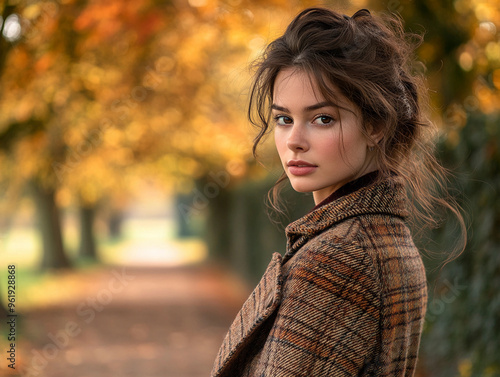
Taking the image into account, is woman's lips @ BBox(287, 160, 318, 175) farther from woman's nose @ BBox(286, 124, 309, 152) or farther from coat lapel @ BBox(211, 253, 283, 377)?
coat lapel @ BBox(211, 253, 283, 377)

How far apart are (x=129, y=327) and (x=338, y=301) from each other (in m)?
10.2

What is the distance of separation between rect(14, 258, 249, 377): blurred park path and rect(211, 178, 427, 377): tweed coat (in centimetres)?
635

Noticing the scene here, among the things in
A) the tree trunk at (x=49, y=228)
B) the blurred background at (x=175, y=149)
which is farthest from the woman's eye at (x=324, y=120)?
the tree trunk at (x=49, y=228)

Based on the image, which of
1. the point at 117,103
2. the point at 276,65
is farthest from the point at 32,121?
the point at 276,65

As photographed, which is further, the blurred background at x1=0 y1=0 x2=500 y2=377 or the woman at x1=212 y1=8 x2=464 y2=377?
the blurred background at x1=0 y1=0 x2=500 y2=377

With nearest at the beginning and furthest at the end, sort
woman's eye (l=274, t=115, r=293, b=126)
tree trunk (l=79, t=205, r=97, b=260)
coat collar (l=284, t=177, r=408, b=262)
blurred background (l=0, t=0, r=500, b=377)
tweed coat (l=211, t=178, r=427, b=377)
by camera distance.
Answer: tweed coat (l=211, t=178, r=427, b=377), coat collar (l=284, t=177, r=408, b=262), woman's eye (l=274, t=115, r=293, b=126), blurred background (l=0, t=0, r=500, b=377), tree trunk (l=79, t=205, r=97, b=260)

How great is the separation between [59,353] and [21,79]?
12.2ft

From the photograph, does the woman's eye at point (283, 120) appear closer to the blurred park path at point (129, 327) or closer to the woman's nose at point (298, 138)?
the woman's nose at point (298, 138)

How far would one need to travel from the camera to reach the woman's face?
158cm

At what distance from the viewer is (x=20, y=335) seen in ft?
30.4

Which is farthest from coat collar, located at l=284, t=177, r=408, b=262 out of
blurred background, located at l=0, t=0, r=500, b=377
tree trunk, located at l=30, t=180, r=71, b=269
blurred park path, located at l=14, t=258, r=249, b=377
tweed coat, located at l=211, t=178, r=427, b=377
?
tree trunk, located at l=30, t=180, r=71, b=269

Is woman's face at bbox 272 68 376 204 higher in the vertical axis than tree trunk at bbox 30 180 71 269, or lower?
lower

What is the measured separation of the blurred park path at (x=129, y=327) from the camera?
26.5 feet

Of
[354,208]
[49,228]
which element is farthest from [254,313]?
[49,228]
